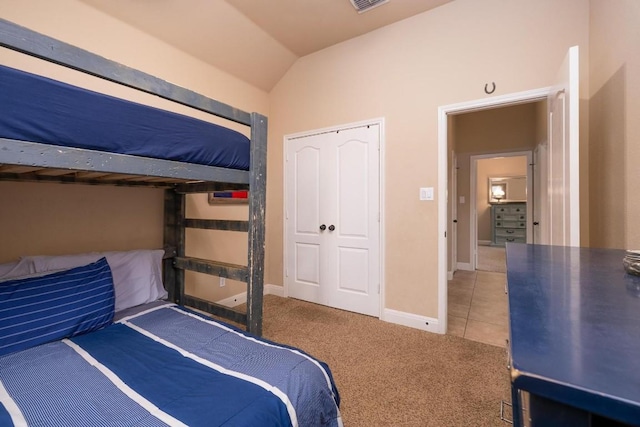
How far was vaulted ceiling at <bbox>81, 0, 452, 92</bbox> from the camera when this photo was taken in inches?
89.9

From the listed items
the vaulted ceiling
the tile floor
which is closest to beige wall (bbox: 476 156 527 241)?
the tile floor

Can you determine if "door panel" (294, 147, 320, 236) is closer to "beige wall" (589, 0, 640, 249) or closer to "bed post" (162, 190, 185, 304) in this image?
"bed post" (162, 190, 185, 304)

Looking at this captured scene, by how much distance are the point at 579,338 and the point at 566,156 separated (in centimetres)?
171

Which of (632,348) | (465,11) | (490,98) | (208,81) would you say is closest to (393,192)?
(490,98)

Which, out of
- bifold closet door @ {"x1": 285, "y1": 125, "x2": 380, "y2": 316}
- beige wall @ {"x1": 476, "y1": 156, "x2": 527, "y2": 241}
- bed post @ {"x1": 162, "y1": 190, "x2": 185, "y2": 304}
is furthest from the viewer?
beige wall @ {"x1": 476, "y1": 156, "x2": 527, "y2": 241}

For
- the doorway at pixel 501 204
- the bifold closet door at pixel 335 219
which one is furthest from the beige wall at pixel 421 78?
the doorway at pixel 501 204

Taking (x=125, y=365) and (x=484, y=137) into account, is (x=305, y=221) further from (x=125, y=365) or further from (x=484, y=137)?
(x=484, y=137)

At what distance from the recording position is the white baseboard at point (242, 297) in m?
3.10

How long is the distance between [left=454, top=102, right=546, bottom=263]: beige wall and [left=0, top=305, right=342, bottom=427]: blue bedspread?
16.1 ft

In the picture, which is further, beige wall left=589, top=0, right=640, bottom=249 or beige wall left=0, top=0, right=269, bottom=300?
beige wall left=0, top=0, right=269, bottom=300

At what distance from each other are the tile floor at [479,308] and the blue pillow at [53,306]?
265 centimetres

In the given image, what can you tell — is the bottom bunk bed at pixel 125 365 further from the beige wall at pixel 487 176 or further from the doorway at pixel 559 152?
the beige wall at pixel 487 176

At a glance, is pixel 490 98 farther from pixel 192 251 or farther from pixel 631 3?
pixel 192 251

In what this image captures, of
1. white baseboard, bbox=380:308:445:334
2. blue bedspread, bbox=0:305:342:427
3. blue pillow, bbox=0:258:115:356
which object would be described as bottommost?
white baseboard, bbox=380:308:445:334
